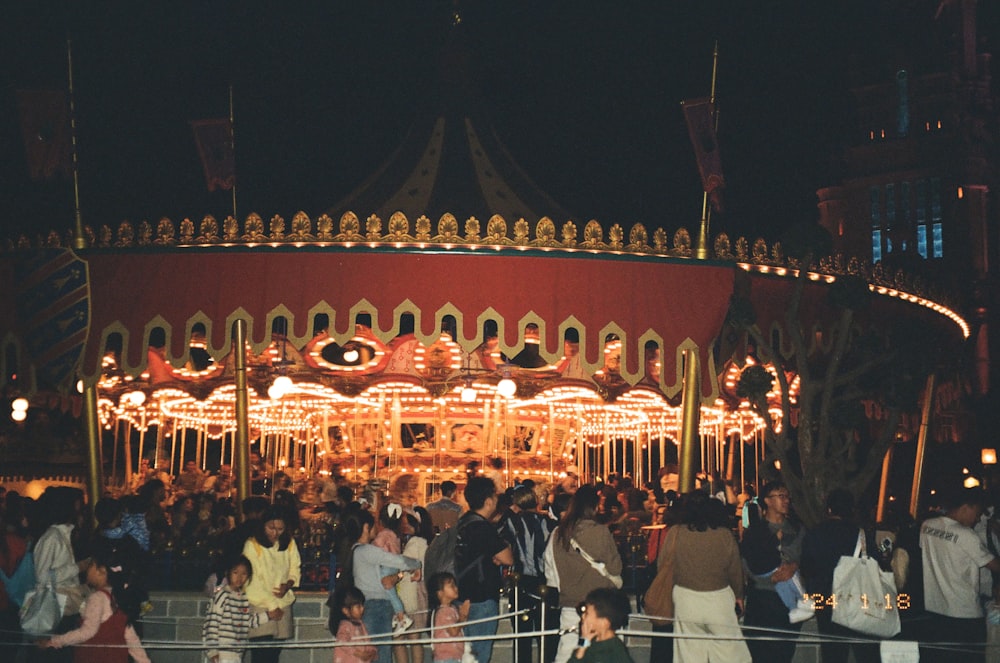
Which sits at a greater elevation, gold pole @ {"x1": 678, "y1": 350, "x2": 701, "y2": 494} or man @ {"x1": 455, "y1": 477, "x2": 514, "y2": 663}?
gold pole @ {"x1": 678, "y1": 350, "x2": 701, "y2": 494}

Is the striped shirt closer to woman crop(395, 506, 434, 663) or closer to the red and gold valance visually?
woman crop(395, 506, 434, 663)

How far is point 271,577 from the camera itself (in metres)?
11.5

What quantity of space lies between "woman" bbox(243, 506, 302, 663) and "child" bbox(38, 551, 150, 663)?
1351 mm

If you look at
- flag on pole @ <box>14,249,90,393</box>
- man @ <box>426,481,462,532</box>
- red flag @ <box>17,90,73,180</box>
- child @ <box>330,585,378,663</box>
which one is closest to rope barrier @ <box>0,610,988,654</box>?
child @ <box>330,585,378,663</box>

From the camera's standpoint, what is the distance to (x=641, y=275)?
681 inches

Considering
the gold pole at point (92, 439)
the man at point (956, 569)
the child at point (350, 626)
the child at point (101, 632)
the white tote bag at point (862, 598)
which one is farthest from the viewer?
the gold pole at point (92, 439)

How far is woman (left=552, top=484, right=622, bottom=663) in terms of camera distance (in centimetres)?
1062

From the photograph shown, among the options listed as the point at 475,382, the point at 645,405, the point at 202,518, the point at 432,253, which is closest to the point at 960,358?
the point at 645,405

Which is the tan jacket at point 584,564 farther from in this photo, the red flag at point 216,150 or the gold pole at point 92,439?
the red flag at point 216,150

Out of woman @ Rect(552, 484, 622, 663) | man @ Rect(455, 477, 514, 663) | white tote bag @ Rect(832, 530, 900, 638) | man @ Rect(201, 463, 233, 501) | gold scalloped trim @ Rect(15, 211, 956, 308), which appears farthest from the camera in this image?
man @ Rect(201, 463, 233, 501)

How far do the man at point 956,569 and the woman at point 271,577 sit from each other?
538cm

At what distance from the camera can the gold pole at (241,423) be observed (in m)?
17.2

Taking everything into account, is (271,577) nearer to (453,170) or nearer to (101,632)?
(101,632)

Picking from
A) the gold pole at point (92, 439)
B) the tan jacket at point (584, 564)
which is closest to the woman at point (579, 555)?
the tan jacket at point (584, 564)
